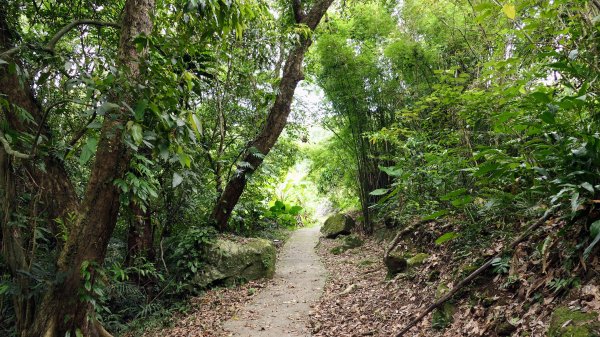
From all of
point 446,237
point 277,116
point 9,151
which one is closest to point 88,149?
point 9,151

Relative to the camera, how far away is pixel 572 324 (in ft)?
5.72

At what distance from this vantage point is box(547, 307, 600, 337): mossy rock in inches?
65.4

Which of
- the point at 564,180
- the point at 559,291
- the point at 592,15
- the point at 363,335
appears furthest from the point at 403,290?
the point at 592,15

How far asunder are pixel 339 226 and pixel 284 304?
4.58 meters

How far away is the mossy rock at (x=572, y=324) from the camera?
1.66 meters

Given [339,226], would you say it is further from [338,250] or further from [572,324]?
[572,324]

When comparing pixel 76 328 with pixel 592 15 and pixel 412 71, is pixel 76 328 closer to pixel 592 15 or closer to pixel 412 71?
pixel 592 15

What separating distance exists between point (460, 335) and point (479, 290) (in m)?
0.44

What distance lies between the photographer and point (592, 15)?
2377 millimetres

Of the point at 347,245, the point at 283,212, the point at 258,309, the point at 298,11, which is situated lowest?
the point at 258,309

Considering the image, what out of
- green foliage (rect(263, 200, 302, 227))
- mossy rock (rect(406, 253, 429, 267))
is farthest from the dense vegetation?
green foliage (rect(263, 200, 302, 227))

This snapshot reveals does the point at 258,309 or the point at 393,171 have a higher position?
the point at 393,171

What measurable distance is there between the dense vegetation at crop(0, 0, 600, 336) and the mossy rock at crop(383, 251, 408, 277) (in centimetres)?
63

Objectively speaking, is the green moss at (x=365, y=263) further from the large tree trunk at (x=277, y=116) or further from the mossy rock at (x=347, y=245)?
the large tree trunk at (x=277, y=116)
